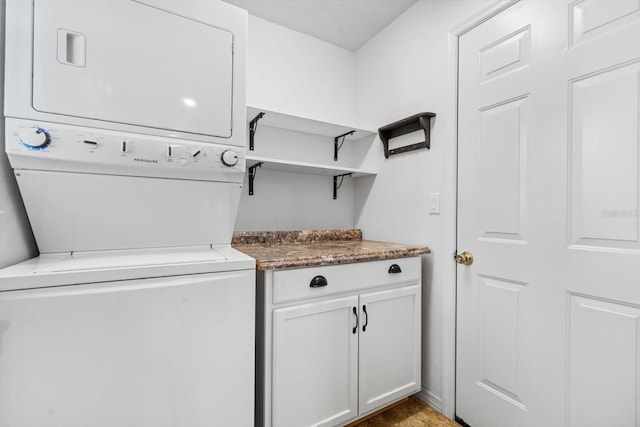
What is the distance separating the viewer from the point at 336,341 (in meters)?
1.40

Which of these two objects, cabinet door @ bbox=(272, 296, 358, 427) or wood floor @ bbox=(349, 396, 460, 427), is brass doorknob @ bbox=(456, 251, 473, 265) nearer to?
cabinet door @ bbox=(272, 296, 358, 427)

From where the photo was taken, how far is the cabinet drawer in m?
1.26

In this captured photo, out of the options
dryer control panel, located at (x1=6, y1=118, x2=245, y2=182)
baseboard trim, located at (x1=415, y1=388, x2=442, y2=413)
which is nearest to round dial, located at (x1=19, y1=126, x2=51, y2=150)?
dryer control panel, located at (x1=6, y1=118, x2=245, y2=182)

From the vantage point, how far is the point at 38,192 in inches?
39.0

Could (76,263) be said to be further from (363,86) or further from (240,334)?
(363,86)

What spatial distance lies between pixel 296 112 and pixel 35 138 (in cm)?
152

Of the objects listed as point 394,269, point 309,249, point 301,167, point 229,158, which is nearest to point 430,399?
point 394,269

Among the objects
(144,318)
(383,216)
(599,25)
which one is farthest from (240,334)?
(599,25)

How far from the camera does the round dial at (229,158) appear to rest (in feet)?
4.04

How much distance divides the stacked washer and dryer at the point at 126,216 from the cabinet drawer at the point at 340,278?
172 mm

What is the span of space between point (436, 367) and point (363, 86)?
6.72 ft

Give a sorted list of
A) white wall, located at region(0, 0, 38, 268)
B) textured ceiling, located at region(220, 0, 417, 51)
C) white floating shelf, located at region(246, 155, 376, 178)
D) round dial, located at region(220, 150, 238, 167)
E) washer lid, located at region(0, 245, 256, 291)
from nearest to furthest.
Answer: washer lid, located at region(0, 245, 256, 291) < white wall, located at region(0, 0, 38, 268) < round dial, located at region(220, 150, 238, 167) < white floating shelf, located at region(246, 155, 376, 178) < textured ceiling, located at region(220, 0, 417, 51)

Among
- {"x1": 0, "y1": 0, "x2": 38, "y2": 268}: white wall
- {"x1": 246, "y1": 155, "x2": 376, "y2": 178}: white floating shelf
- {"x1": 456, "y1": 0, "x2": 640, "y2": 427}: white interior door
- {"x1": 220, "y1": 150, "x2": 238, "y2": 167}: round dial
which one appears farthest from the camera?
{"x1": 246, "y1": 155, "x2": 376, "y2": 178}: white floating shelf

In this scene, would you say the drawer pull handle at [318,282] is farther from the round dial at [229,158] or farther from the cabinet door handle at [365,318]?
→ the round dial at [229,158]
